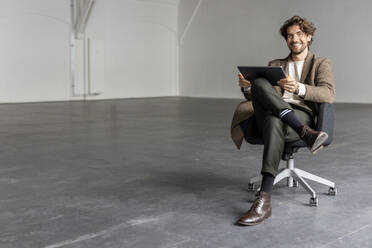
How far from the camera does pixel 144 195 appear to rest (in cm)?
326

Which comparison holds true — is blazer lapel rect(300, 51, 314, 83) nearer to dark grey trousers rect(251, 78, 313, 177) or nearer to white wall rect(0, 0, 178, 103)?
dark grey trousers rect(251, 78, 313, 177)

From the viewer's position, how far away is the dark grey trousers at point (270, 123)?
2.79 metres

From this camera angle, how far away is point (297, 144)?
9.91 feet

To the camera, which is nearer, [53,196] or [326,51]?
[53,196]

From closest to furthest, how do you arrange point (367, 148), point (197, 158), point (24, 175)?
point (24, 175)
point (197, 158)
point (367, 148)

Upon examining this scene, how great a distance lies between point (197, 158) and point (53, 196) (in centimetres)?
178

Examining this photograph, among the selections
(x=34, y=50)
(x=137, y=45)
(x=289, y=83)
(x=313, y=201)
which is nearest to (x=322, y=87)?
(x=289, y=83)

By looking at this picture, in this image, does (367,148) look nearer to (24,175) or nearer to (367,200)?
(367,200)

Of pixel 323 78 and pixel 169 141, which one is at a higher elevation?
pixel 323 78

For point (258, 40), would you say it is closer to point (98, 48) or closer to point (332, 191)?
point (98, 48)

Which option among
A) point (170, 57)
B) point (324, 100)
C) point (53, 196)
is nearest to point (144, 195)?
point (53, 196)

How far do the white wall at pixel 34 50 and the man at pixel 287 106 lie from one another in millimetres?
11111

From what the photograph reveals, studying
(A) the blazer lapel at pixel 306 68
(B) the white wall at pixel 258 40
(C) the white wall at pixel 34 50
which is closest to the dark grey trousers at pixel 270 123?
(A) the blazer lapel at pixel 306 68

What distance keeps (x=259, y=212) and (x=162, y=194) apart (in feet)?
2.78
